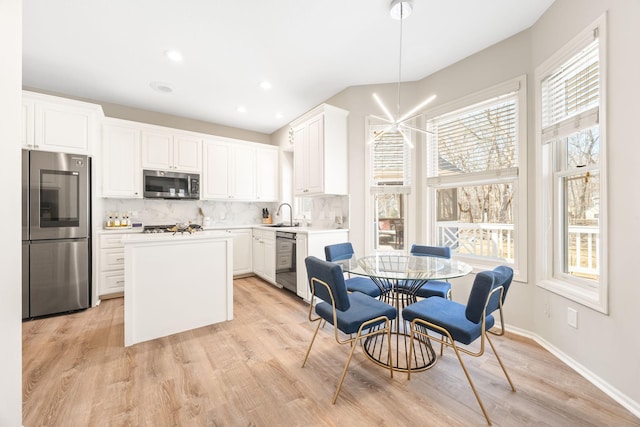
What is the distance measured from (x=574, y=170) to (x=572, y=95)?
2.01 ft

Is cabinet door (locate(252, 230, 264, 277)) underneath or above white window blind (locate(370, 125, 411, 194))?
underneath

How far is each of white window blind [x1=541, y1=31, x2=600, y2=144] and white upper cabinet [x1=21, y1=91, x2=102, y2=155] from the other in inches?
194

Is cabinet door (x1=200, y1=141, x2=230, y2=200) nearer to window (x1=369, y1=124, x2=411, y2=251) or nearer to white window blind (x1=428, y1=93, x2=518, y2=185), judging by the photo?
window (x1=369, y1=124, x2=411, y2=251)

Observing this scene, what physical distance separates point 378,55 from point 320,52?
2.15 feet

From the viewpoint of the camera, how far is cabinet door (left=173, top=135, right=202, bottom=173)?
4.24 m

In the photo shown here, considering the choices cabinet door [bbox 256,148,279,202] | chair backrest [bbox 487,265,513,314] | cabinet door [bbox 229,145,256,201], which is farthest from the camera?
cabinet door [bbox 256,148,279,202]

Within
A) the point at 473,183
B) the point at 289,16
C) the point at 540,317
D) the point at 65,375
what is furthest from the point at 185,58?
the point at 540,317

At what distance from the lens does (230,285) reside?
9.24ft

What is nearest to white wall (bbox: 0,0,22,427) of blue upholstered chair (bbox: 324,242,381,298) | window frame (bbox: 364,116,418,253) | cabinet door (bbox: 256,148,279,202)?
blue upholstered chair (bbox: 324,242,381,298)

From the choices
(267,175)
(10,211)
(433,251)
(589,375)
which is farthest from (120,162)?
(589,375)

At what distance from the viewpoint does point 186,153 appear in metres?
4.32

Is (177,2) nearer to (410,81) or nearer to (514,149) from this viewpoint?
(410,81)

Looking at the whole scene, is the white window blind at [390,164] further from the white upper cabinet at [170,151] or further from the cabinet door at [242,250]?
the white upper cabinet at [170,151]

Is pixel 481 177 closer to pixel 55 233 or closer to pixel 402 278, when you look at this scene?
pixel 402 278
